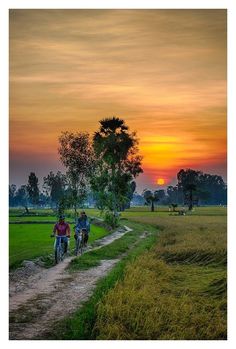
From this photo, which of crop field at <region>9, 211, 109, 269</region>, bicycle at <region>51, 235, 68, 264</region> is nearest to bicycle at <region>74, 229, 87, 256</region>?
crop field at <region>9, 211, 109, 269</region>

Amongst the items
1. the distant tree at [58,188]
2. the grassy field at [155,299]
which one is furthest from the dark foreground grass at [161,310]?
the distant tree at [58,188]

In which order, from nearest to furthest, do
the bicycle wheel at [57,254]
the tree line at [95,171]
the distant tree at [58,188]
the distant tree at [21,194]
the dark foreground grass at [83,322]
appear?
the dark foreground grass at [83,322] < the distant tree at [21,194] < the bicycle wheel at [57,254] < the distant tree at [58,188] < the tree line at [95,171]

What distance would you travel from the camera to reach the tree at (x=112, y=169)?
26812 mm

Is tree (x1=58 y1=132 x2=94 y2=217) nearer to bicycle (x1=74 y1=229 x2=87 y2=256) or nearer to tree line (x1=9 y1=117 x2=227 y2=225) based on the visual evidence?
tree line (x1=9 y1=117 x2=227 y2=225)

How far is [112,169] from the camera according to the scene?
28500 millimetres

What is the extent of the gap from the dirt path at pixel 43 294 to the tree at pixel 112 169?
436 inches

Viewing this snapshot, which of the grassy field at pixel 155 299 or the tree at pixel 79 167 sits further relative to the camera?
the tree at pixel 79 167

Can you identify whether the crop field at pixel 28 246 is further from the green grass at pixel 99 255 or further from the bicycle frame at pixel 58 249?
the green grass at pixel 99 255

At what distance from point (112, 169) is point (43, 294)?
56.8 feet

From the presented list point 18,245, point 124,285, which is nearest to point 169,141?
point 124,285

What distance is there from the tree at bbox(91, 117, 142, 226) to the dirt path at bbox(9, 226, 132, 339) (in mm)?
11064
